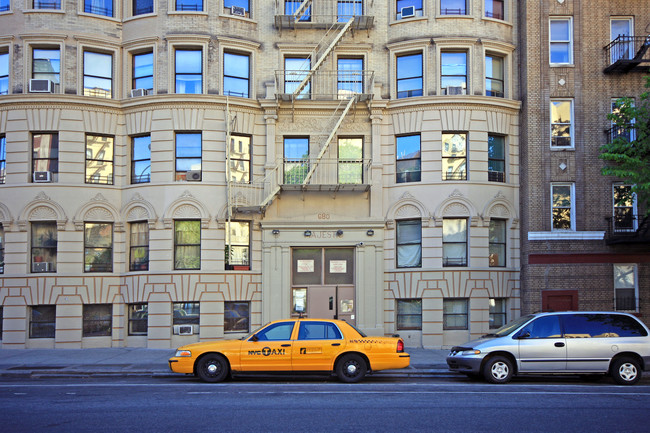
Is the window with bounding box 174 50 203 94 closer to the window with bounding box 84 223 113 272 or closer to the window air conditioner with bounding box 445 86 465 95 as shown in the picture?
the window with bounding box 84 223 113 272

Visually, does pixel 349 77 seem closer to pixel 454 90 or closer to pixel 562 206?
pixel 454 90

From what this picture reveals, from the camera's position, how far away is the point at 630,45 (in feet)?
80.3

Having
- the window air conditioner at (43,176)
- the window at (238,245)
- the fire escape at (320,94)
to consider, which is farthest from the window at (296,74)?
the window air conditioner at (43,176)

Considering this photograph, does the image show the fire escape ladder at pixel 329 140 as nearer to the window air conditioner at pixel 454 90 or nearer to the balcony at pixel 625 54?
the window air conditioner at pixel 454 90

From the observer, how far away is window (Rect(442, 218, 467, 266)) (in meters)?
24.1

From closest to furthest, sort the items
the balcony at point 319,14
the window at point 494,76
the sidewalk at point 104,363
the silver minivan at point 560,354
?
the silver minivan at point 560,354
the sidewalk at point 104,363
the balcony at point 319,14
the window at point 494,76

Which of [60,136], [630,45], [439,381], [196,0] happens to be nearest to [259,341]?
[439,381]

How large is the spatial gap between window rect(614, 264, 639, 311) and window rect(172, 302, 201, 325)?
48.3 ft

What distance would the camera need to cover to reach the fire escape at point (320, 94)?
2397cm

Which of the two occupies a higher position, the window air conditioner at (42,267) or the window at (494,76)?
the window at (494,76)

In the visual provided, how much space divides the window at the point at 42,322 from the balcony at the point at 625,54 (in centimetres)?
2149

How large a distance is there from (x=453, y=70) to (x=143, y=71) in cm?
1125

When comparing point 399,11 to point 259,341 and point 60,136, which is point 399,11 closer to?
point 60,136

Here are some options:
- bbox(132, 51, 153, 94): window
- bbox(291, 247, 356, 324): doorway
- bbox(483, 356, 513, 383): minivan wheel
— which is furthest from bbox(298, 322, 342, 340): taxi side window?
bbox(132, 51, 153, 94): window
